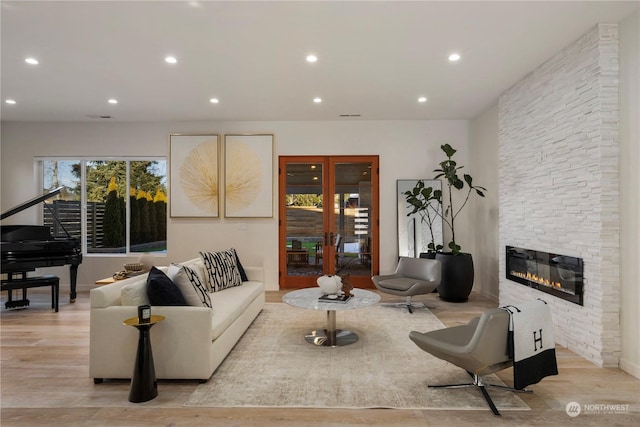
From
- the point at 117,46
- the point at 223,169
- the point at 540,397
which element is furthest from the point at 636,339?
the point at 223,169

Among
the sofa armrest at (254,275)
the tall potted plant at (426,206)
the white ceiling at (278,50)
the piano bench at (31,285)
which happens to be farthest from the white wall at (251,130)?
the sofa armrest at (254,275)

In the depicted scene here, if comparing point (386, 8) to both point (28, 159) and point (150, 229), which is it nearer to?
point (150, 229)

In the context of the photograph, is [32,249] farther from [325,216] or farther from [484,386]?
[484,386]

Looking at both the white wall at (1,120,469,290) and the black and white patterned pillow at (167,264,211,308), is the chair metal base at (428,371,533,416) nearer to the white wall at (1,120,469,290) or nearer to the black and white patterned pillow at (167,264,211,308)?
the black and white patterned pillow at (167,264,211,308)

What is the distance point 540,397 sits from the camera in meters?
2.59

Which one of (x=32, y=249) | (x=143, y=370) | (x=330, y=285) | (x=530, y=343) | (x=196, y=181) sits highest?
(x=196, y=181)

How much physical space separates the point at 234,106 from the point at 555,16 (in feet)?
13.4

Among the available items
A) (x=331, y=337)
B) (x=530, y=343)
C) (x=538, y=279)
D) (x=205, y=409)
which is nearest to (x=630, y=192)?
(x=538, y=279)

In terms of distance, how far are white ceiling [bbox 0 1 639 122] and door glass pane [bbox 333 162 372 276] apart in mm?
1257

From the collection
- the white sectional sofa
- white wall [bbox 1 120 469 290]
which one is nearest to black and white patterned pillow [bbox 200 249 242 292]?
the white sectional sofa

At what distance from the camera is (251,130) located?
636cm

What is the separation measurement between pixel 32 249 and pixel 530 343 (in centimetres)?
587

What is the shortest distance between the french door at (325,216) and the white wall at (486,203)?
172cm

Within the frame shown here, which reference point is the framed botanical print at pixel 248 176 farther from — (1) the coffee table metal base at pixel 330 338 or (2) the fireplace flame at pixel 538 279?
(2) the fireplace flame at pixel 538 279
